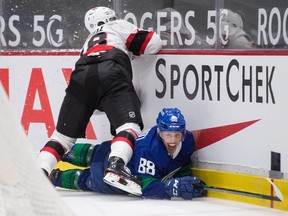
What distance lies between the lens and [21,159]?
2834mm

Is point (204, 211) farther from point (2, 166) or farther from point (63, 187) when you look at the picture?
point (2, 166)

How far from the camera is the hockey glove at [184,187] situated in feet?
16.9

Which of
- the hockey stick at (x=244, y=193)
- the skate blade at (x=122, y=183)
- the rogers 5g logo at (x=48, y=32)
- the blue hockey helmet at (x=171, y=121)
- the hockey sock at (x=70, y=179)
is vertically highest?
the rogers 5g logo at (x=48, y=32)

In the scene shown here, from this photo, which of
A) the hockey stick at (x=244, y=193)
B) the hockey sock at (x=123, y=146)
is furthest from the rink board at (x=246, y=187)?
the hockey sock at (x=123, y=146)

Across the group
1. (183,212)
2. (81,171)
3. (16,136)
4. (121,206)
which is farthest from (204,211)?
(16,136)

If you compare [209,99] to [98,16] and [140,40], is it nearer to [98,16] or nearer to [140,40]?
[140,40]

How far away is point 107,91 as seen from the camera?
18.2 ft

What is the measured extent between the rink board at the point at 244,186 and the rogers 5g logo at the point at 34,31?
4.76 feet

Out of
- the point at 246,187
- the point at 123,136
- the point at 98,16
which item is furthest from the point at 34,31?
the point at 246,187

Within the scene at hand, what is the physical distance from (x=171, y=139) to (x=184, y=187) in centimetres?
28

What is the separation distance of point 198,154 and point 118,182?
0.57 m

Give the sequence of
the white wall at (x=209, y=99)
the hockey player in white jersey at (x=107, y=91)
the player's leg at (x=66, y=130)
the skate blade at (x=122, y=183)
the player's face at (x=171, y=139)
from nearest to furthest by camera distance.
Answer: the white wall at (x=209, y=99)
the skate blade at (x=122, y=183)
the player's face at (x=171, y=139)
the hockey player in white jersey at (x=107, y=91)
the player's leg at (x=66, y=130)

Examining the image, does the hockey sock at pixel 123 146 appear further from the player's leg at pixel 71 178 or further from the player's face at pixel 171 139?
the player's leg at pixel 71 178

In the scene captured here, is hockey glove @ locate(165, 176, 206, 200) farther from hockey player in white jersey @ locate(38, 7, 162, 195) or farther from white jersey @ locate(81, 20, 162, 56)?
white jersey @ locate(81, 20, 162, 56)
